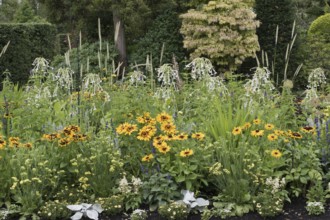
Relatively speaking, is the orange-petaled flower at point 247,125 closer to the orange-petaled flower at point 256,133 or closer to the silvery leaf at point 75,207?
the orange-petaled flower at point 256,133

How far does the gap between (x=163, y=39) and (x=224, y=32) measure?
1.64 metres

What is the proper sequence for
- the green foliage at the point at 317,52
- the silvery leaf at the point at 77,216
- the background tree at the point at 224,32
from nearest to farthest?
the silvery leaf at the point at 77,216 < the background tree at the point at 224,32 < the green foliage at the point at 317,52

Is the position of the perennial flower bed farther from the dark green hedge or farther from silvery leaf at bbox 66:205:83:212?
the dark green hedge

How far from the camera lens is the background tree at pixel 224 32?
10.9 metres

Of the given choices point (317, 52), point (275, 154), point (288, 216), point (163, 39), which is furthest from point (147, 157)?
point (317, 52)

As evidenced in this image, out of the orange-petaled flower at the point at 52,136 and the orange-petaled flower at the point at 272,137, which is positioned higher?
the orange-petaled flower at the point at 52,136

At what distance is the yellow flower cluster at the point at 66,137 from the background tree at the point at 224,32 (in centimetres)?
771

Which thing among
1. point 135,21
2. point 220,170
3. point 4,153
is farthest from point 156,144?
A: point 135,21

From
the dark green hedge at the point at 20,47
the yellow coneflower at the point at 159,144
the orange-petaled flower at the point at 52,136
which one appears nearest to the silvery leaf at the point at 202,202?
the yellow coneflower at the point at 159,144

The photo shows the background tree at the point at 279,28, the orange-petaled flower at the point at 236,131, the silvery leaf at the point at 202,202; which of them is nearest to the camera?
the silvery leaf at the point at 202,202

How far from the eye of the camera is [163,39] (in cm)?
1205

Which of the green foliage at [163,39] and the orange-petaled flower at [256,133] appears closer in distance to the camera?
the orange-petaled flower at [256,133]

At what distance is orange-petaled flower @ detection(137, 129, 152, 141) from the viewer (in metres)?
3.22

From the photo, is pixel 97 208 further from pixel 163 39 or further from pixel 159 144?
pixel 163 39
